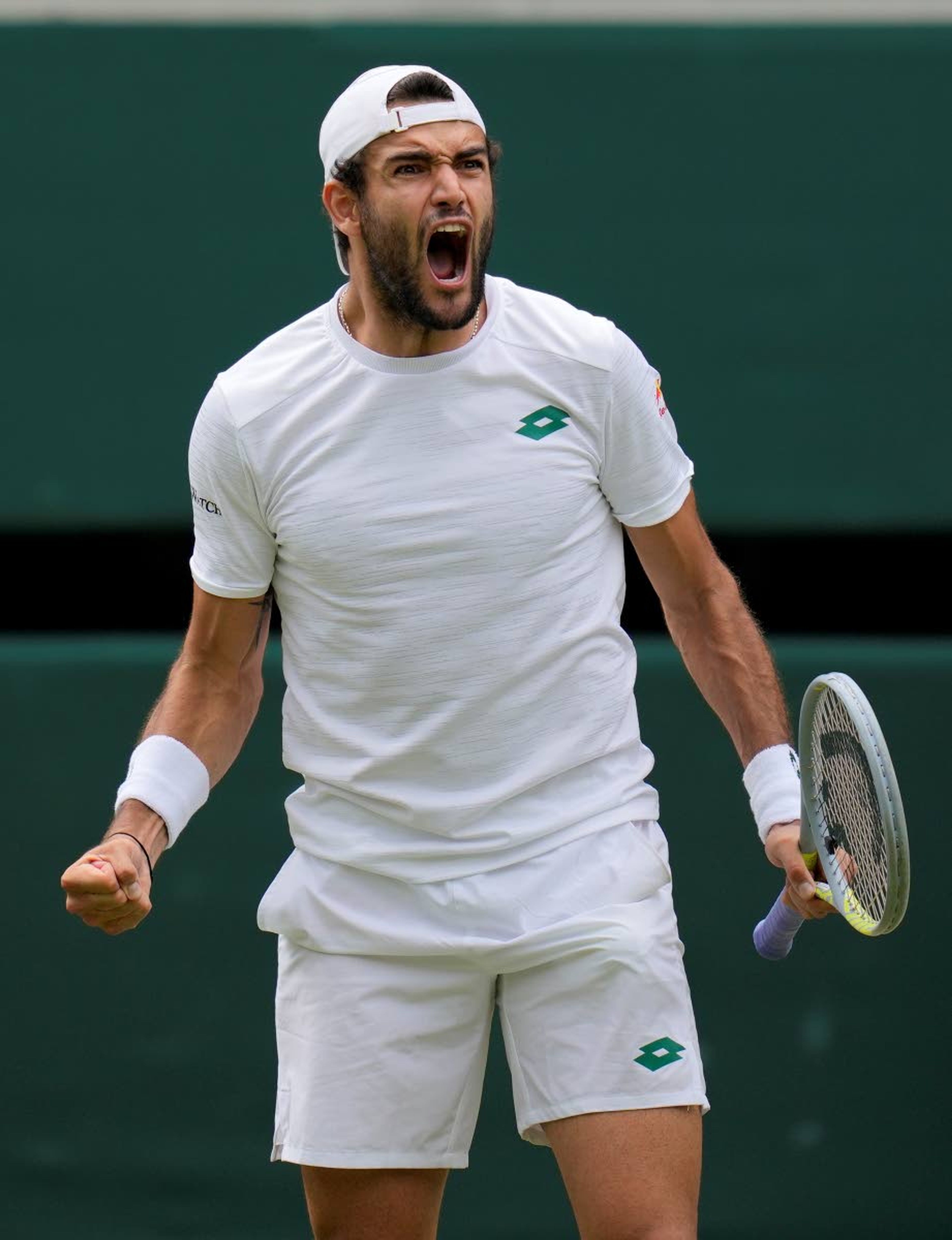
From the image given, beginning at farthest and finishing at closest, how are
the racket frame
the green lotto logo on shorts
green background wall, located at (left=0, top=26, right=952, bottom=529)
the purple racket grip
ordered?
green background wall, located at (left=0, top=26, right=952, bottom=529)
the purple racket grip
the green lotto logo on shorts
the racket frame

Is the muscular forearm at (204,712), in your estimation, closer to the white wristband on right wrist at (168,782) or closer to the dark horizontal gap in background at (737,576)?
the white wristband on right wrist at (168,782)

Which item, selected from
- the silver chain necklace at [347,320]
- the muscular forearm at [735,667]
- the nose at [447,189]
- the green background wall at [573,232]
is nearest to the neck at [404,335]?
the silver chain necklace at [347,320]

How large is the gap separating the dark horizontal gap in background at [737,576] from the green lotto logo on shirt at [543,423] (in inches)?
54.9

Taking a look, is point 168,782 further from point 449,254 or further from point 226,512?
point 449,254

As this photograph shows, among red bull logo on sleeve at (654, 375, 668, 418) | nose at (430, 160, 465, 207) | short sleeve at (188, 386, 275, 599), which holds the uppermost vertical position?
nose at (430, 160, 465, 207)

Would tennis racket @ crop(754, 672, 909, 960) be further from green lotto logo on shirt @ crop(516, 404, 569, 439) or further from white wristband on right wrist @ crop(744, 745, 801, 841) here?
green lotto logo on shirt @ crop(516, 404, 569, 439)

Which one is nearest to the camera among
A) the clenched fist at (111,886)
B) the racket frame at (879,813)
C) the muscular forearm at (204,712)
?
the racket frame at (879,813)

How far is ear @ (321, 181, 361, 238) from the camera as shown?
2.72m

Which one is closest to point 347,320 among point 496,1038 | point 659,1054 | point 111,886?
point 111,886

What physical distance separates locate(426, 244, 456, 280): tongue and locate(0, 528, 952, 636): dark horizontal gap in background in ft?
4.79

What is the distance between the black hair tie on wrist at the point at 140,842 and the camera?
2.57 meters

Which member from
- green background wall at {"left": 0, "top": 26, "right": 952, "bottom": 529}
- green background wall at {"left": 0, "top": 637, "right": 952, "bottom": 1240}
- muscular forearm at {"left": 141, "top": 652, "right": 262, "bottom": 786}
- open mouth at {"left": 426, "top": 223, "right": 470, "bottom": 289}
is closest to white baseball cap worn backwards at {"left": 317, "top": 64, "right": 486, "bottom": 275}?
open mouth at {"left": 426, "top": 223, "right": 470, "bottom": 289}

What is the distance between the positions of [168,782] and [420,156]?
90 centimetres

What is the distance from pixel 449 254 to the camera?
8.72 ft
